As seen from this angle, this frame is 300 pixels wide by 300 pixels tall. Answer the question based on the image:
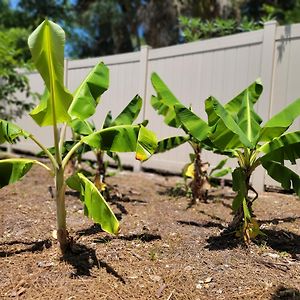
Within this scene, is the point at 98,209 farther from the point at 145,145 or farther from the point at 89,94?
the point at 89,94

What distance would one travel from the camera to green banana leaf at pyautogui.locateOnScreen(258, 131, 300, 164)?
394 cm

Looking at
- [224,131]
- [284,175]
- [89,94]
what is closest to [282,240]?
[284,175]

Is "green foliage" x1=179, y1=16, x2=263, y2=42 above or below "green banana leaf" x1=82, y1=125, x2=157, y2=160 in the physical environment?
above

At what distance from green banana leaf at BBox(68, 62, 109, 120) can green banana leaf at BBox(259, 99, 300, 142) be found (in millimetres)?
1612

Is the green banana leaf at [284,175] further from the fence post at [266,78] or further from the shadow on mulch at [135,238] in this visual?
the fence post at [266,78]

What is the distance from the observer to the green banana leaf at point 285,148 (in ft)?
12.9

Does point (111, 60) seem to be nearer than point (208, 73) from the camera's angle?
No

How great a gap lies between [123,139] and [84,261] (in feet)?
3.76

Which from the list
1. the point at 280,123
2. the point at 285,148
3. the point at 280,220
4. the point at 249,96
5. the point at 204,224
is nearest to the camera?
the point at 285,148

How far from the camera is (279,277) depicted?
11.8 feet

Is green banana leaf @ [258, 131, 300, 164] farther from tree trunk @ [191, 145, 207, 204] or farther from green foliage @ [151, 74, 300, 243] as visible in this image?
tree trunk @ [191, 145, 207, 204]

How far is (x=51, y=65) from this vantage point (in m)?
3.33

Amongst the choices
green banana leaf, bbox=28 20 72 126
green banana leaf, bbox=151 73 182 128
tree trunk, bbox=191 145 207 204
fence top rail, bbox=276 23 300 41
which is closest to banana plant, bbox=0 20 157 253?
green banana leaf, bbox=28 20 72 126

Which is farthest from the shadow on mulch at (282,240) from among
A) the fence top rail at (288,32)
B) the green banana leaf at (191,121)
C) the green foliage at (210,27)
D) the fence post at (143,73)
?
the green foliage at (210,27)
